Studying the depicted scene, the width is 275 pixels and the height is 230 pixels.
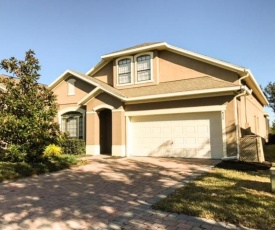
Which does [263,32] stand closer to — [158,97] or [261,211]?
[158,97]

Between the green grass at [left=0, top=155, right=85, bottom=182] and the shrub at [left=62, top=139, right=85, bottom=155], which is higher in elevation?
the shrub at [left=62, top=139, right=85, bottom=155]

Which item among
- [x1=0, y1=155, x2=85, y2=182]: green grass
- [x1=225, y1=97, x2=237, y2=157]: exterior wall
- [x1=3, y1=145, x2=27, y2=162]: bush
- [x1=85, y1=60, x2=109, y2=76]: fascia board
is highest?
[x1=85, y1=60, x2=109, y2=76]: fascia board

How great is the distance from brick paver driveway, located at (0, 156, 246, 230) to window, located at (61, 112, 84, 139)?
27.8 ft

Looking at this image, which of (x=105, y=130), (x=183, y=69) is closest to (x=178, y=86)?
(x=183, y=69)

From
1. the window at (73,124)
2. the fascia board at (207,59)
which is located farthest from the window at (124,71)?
the window at (73,124)

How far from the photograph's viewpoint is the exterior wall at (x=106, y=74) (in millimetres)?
19844

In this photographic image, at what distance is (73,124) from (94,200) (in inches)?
535

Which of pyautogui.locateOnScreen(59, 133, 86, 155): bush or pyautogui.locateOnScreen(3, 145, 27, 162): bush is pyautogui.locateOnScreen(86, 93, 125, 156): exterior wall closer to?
pyautogui.locateOnScreen(59, 133, 86, 155): bush

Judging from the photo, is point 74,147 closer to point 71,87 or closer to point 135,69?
point 71,87

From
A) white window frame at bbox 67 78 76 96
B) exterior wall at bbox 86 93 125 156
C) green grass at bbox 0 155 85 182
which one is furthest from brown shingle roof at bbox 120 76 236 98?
green grass at bbox 0 155 85 182

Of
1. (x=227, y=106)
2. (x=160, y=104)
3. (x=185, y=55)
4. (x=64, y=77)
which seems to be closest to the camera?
(x=227, y=106)

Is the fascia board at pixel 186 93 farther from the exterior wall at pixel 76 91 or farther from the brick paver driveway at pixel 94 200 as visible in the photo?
the brick paver driveway at pixel 94 200

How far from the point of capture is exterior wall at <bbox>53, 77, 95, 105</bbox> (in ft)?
62.8

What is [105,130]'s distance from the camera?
61.7 ft
